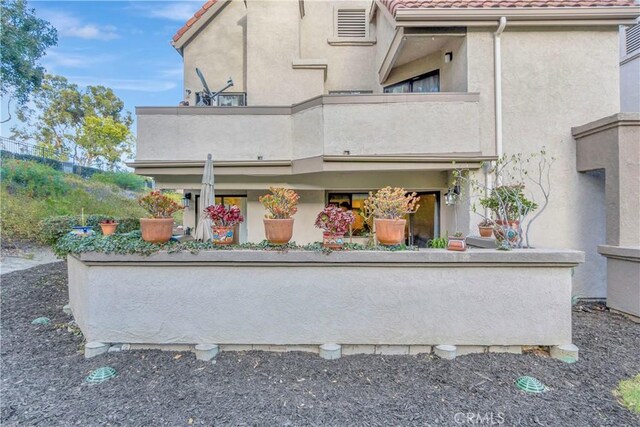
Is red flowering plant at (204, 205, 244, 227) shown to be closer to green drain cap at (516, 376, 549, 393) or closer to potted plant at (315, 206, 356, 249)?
potted plant at (315, 206, 356, 249)

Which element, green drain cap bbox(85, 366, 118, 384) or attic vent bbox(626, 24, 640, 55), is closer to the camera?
green drain cap bbox(85, 366, 118, 384)

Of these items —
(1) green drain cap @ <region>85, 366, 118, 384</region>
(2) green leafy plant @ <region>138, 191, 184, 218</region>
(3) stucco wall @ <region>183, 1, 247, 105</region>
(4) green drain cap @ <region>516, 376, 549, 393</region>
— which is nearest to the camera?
(4) green drain cap @ <region>516, 376, 549, 393</region>

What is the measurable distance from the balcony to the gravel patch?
15.7 ft

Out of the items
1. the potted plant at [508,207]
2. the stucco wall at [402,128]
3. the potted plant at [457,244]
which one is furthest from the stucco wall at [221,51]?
the potted plant at [457,244]

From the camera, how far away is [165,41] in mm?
12258

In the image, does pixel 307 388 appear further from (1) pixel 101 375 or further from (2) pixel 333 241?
(1) pixel 101 375

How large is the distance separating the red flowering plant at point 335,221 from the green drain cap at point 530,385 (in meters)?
3.27

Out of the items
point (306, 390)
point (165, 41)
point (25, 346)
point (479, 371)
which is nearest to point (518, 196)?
point (479, 371)

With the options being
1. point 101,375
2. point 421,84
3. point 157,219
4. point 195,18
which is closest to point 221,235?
point 157,219

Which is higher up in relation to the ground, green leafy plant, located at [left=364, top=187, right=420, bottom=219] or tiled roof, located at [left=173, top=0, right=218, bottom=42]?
tiled roof, located at [left=173, top=0, right=218, bottom=42]

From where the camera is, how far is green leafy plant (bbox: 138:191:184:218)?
213 inches

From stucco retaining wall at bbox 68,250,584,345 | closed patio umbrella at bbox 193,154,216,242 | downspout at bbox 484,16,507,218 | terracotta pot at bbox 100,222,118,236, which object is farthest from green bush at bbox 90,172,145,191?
downspout at bbox 484,16,507,218

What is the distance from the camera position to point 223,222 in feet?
17.4

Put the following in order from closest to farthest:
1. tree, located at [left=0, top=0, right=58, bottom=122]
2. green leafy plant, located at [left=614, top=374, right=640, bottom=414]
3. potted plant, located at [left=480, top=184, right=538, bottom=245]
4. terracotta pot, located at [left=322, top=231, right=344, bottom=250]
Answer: green leafy plant, located at [left=614, top=374, right=640, bottom=414], terracotta pot, located at [left=322, top=231, right=344, bottom=250], potted plant, located at [left=480, top=184, right=538, bottom=245], tree, located at [left=0, top=0, right=58, bottom=122]
